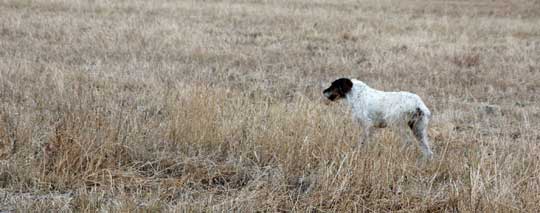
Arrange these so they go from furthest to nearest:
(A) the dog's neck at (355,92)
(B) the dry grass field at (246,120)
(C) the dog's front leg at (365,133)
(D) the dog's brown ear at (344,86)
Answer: (D) the dog's brown ear at (344,86) → (A) the dog's neck at (355,92) → (C) the dog's front leg at (365,133) → (B) the dry grass field at (246,120)

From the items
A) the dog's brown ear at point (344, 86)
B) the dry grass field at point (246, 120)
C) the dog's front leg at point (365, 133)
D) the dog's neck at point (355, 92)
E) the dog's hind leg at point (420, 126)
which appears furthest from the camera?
the dog's brown ear at point (344, 86)

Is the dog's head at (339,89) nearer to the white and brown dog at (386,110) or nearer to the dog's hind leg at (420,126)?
the white and brown dog at (386,110)

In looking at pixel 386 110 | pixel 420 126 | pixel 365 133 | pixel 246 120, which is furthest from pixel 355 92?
pixel 246 120

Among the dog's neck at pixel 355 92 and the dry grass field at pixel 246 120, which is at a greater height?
the dog's neck at pixel 355 92

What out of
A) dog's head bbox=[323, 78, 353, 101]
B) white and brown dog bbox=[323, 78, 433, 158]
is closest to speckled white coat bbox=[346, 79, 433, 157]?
white and brown dog bbox=[323, 78, 433, 158]

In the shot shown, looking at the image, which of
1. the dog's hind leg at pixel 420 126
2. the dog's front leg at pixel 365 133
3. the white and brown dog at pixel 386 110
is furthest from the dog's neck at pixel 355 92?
the dog's hind leg at pixel 420 126

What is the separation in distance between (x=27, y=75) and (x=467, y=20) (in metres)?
16.7

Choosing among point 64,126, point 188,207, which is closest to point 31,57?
point 64,126

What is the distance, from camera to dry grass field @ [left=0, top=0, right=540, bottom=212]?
13.3 feet

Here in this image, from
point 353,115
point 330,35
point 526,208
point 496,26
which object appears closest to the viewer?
point 526,208

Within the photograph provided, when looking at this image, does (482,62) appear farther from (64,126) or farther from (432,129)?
(64,126)

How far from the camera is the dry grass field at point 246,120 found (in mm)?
4059

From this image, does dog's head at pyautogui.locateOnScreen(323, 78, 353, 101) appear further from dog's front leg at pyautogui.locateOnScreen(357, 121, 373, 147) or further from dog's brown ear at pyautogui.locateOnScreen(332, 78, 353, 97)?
dog's front leg at pyautogui.locateOnScreen(357, 121, 373, 147)

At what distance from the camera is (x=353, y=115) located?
660 centimetres
